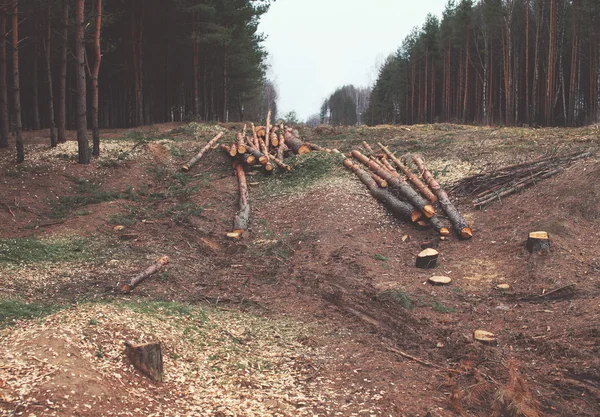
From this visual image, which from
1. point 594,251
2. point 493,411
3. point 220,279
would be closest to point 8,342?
point 220,279

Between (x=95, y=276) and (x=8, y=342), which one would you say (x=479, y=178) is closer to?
(x=95, y=276)

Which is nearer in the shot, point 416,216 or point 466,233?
point 466,233

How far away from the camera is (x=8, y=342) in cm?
463

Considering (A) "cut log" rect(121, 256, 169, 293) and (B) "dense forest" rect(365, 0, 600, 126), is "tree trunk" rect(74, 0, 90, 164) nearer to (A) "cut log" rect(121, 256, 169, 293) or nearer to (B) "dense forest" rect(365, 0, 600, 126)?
(A) "cut log" rect(121, 256, 169, 293)

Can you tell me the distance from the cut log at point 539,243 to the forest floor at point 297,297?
0.46ft

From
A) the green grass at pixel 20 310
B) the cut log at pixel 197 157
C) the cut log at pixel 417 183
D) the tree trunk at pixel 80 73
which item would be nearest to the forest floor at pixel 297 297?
the green grass at pixel 20 310

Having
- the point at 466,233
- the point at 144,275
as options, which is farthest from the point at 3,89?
the point at 466,233

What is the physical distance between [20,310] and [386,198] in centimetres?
802

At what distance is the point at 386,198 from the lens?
11.3 m

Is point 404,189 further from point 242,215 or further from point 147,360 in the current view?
point 147,360

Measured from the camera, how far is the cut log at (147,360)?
473cm

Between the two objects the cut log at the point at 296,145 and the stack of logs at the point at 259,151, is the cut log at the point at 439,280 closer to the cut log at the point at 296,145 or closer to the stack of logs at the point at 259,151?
the stack of logs at the point at 259,151

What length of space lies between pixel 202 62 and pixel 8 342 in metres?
27.3

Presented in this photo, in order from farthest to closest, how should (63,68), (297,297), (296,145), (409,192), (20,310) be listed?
(296,145) < (63,68) < (409,192) < (297,297) < (20,310)
